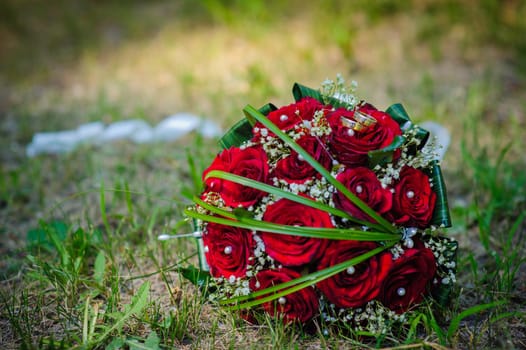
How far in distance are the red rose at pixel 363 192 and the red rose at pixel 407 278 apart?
0.46ft

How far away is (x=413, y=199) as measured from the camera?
127cm

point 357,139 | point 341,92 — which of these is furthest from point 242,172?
point 341,92

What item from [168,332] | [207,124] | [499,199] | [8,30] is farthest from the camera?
[8,30]

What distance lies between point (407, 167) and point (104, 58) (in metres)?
3.53

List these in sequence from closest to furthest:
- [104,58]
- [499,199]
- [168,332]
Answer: [168,332] → [499,199] → [104,58]

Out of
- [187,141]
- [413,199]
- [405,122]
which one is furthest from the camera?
[187,141]

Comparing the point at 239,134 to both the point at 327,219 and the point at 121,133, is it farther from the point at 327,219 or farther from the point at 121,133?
the point at 121,133

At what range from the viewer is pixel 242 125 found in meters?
1.45

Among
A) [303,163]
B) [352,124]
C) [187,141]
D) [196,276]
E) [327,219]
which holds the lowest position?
[196,276]

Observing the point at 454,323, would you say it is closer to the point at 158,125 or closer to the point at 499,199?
the point at 499,199

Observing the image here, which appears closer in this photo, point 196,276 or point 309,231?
point 309,231

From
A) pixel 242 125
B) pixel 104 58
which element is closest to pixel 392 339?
pixel 242 125

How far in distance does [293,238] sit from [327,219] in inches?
3.8

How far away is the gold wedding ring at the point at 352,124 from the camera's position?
1271 millimetres
